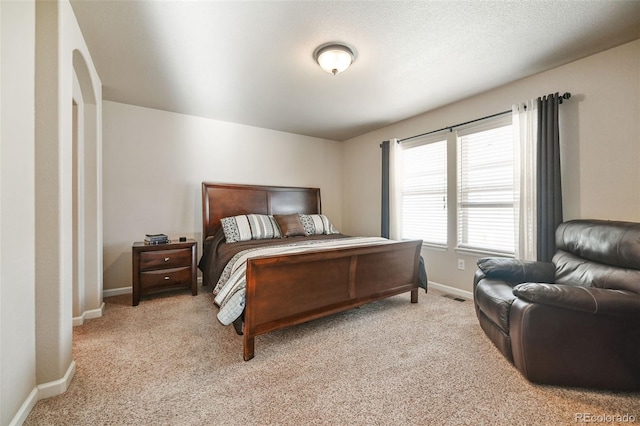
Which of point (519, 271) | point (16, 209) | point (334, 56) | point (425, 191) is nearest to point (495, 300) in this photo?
point (519, 271)

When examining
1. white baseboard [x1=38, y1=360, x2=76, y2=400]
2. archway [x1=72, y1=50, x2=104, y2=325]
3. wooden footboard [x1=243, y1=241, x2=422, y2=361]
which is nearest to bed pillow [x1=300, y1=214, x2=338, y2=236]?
wooden footboard [x1=243, y1=241, x2=422, y2=361]

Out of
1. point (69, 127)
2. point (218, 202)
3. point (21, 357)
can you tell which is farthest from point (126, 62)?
point (21, 357)

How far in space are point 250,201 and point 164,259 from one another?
144 centimetres

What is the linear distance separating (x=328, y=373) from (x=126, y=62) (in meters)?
3.15

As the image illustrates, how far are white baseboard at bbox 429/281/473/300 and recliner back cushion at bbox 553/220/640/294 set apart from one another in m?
1.10

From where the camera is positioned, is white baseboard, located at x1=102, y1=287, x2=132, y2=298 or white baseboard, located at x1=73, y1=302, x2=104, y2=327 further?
white baseboard, located at x1=102, y1=287, x2=132, y2=298

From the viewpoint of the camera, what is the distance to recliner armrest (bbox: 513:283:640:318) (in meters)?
1.53

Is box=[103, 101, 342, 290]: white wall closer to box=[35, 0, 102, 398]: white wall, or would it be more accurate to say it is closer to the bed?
the bed

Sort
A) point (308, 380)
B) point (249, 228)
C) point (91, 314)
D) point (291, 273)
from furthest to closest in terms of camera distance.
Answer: point (249, 228), point (91, 314), point (291, 273), point (308, 380)

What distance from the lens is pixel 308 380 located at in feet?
5.59

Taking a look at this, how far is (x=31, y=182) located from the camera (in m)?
1.47

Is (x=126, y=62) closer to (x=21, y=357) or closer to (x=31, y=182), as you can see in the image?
(x=31, y=182)

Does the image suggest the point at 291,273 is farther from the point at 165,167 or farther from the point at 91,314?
the point at 165,167

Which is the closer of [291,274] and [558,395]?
[558,395]
